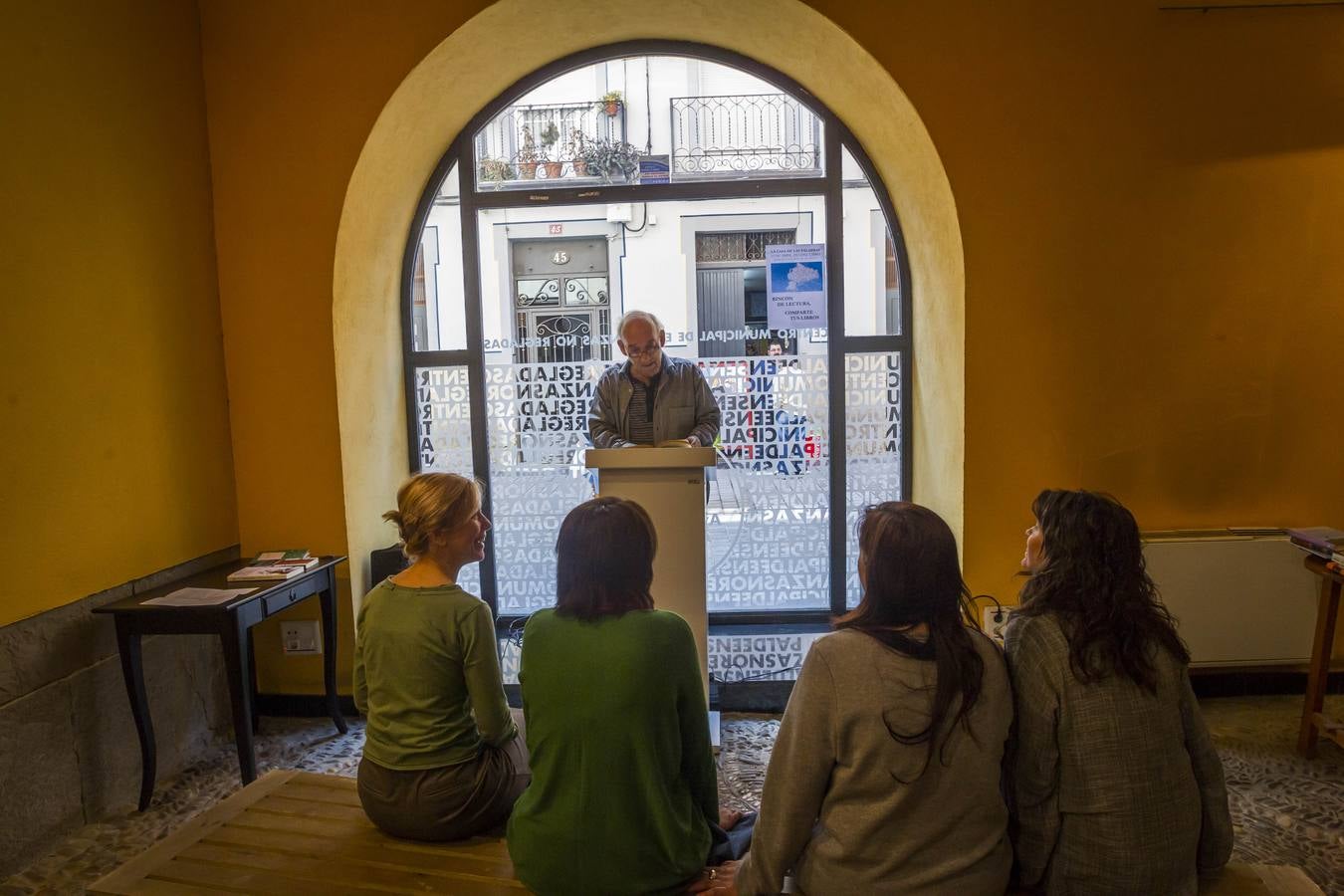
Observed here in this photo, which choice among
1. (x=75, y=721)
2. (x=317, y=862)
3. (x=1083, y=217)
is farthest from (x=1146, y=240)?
(x=75, y=721)

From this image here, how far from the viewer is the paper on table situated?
104 inches

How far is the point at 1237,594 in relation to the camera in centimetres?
316

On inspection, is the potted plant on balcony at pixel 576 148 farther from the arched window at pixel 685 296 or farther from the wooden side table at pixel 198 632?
the wooden side table at pixel 198 632

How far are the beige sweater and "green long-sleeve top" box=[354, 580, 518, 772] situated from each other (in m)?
0.76

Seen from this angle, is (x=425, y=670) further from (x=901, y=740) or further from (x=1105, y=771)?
(x=1105, y=771)

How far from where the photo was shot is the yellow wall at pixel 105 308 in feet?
8.02

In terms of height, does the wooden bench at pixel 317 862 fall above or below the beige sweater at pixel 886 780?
below

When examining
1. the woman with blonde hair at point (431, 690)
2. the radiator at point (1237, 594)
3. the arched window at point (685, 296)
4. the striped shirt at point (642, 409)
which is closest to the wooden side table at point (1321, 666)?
the radiator at point (1237, 594)

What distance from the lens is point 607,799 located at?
1476mm

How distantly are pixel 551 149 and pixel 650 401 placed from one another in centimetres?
148

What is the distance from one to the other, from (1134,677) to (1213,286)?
2.45 meters

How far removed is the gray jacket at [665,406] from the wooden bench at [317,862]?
1.70 meters

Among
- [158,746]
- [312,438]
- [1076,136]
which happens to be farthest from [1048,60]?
[158,746]

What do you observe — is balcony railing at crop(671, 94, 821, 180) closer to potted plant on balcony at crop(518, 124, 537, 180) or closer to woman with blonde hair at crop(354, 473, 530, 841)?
potted plant on balcony at crop(518, 124, 537, 180)
